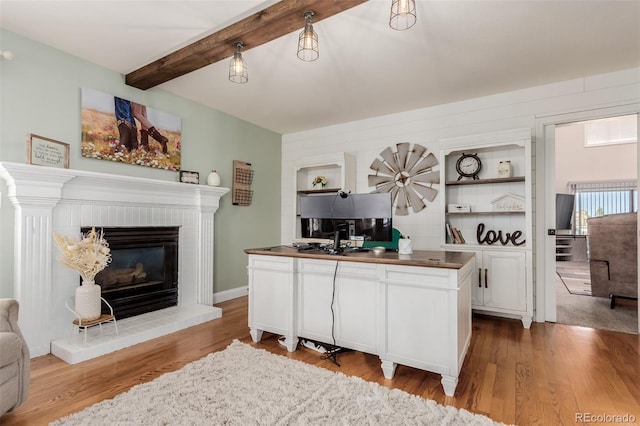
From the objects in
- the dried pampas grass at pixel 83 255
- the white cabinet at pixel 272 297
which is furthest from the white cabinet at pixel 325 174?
the dried pampas grass at pixel 83 255

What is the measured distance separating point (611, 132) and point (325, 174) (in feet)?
22.4

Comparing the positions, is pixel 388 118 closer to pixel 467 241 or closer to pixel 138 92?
pixel 467 241

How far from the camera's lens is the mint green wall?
250cm

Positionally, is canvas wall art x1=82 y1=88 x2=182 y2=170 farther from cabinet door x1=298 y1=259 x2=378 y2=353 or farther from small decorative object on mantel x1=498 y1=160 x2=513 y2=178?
small decorative object on mantel x1=498 y1=160 x2=513 y2=178

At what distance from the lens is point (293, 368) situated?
7.47ft

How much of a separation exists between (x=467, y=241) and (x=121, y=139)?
3975mm

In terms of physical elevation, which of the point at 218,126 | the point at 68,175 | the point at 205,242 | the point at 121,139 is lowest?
the point at 205,242

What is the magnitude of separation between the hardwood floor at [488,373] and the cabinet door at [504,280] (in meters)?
0.32

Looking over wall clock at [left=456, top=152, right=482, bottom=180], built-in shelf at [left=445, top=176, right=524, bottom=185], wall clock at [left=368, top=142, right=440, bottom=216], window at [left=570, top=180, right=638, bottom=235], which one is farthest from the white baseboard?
window at [left=570, top=180, right=638, bottom=235]

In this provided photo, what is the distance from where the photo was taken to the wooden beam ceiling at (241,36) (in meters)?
2.04

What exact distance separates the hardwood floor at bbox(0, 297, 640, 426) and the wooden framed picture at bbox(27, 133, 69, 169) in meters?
1.56

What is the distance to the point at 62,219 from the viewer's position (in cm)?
273

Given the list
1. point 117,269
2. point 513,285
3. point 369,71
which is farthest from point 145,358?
point 513,285

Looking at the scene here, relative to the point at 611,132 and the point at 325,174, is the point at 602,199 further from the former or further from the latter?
the point at 325,174
